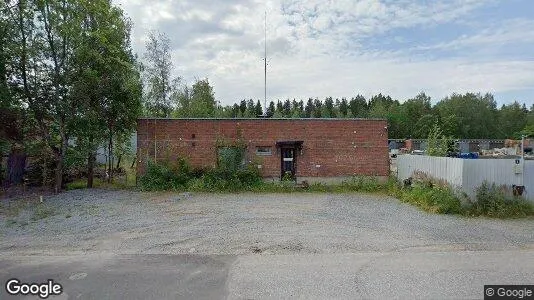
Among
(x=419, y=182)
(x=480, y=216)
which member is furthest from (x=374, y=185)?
(x=480, y=216)

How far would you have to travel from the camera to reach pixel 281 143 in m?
19.4

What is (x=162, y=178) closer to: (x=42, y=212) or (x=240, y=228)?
(x=42, y=212)

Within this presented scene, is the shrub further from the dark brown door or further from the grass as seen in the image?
the grass

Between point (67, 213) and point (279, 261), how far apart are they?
28.9 ft

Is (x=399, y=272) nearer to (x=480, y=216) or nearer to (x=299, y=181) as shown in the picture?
(x=480, y=216)

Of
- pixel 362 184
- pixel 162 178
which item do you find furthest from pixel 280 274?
pixel 362 184

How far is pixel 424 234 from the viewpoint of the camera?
943 centimetres

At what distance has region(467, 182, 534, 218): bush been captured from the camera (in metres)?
11.8

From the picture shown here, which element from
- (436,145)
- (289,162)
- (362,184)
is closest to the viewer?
(436,145)

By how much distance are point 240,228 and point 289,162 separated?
9.89m

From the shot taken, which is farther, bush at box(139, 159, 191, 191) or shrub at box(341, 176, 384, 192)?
shrub at box(341, 176, 384, 192)

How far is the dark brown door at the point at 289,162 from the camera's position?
19.6m

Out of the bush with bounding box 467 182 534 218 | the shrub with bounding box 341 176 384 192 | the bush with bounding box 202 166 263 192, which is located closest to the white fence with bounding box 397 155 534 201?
the bush with bounding box 467 182 534 218

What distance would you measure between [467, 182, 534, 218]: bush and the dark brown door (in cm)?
932
